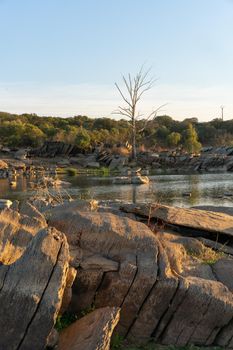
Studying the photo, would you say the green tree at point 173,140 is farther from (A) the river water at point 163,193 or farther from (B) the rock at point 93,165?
(A) the river water at point 163,193

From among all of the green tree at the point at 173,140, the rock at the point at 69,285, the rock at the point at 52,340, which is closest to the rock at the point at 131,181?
the rock at the point at 69,285

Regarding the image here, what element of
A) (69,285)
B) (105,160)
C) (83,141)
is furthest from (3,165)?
(69,285)

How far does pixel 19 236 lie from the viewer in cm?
600

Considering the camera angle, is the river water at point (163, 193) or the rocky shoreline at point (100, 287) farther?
the river water at point (163, 193)

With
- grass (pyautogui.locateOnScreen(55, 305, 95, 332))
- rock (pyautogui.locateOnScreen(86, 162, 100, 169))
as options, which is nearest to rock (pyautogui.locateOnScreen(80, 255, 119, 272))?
grass (pyautogui.locateOnScreen(55, 305, 95, 332))

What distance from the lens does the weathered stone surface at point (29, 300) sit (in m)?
4.74

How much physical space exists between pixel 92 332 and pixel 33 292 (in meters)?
0.75

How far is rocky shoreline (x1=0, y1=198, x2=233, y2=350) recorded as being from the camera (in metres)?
4.79

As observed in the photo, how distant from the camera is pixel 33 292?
4.79 m

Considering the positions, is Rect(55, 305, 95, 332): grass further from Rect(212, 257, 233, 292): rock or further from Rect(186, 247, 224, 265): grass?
Rect(186, 247, 224, 265): grass

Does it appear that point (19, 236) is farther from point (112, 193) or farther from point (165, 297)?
point (112, 193)

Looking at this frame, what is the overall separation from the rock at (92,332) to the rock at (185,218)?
3.76m

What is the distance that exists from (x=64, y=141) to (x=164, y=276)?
57327 millimetres

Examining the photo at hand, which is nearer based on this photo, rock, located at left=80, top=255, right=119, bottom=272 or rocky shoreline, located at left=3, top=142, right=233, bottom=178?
rock, located at left=80, top=255, right=119, bottom=272
